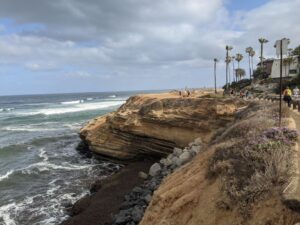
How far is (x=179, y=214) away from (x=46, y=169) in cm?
2003

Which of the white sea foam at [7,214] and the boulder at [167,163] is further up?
the boulder at [167,163]

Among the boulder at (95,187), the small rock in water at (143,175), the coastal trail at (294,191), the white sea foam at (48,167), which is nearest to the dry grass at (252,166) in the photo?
the coastal trail at (294,191)

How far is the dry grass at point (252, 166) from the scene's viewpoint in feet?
23.6

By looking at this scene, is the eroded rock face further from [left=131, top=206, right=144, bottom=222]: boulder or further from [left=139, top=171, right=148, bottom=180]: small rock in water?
[left=131, top=206, right=144, bottom=222]: boulder

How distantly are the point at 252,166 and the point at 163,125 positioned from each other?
17778 mm

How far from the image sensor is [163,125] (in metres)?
25.8

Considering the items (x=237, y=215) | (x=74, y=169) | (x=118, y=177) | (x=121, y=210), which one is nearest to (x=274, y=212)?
(x=237, y=215)

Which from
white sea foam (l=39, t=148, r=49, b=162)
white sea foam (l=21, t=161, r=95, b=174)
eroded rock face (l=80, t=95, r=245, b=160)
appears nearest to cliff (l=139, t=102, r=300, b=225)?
eroded rock face (l=80, t=95, r=245, b=160)

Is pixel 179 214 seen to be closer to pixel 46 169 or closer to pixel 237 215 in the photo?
pixel 237 215

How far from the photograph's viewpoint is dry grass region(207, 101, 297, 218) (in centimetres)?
718

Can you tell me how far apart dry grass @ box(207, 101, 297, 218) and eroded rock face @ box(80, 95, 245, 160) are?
45.3 feet

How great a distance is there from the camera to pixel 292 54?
6706 centimetres

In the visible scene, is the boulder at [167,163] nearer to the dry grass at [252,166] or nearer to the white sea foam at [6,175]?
the dry grass at [252,166]

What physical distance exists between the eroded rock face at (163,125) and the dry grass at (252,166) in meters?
13.8
